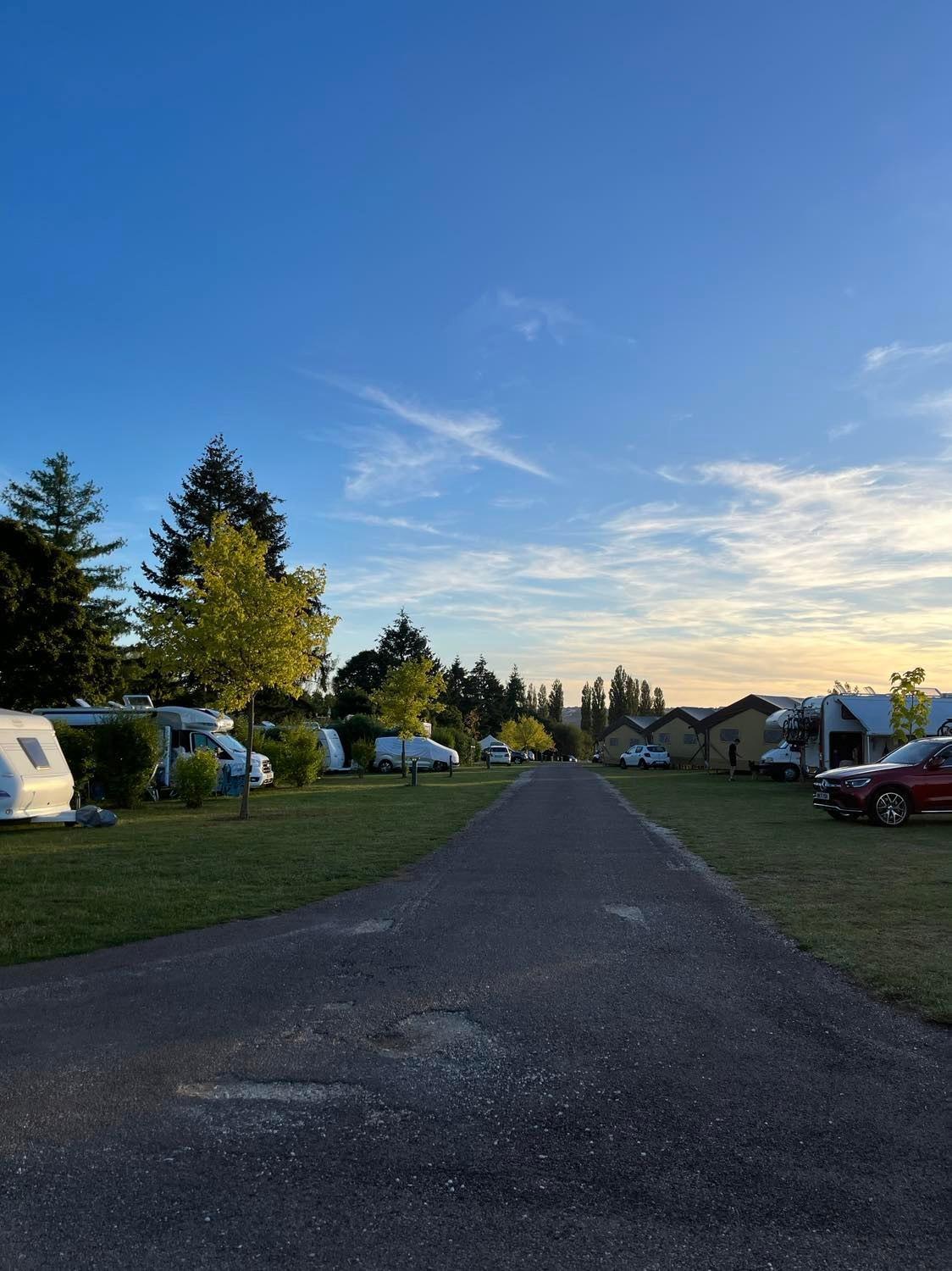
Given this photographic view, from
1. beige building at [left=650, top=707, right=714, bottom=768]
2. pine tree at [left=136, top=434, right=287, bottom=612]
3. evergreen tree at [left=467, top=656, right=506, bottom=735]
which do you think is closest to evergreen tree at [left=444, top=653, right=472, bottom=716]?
evergreen tree at [left=467, top=656, right=506, bottom=735]

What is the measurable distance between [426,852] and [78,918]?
5776mm

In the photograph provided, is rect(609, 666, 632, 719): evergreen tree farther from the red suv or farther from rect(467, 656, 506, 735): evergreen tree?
the red suv

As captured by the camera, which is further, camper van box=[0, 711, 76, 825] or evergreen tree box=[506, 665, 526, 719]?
evergreen tree box=[506, 665, 526, 719]

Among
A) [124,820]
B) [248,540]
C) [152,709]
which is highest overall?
[248,540]

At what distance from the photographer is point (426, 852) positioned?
1343cm

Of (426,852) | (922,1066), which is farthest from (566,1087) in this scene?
(426,852)

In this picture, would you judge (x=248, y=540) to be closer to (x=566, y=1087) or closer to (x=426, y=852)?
(x=426, y=852)

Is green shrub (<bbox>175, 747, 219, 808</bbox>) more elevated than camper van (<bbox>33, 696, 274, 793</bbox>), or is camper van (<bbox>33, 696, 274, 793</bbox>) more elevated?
camper van (<bbox>33, 696, 274, 793</bbox>)

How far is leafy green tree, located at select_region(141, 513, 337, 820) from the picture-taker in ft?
66.7

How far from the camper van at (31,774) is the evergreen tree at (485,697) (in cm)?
9164

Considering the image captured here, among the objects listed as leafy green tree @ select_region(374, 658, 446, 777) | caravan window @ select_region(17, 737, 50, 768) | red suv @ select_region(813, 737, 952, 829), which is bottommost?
red suv @ select_region(813, 737, 952, 829)

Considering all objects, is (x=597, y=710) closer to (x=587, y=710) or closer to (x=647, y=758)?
(x=587, y=710)

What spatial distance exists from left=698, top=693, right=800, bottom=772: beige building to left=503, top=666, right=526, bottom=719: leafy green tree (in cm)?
5024

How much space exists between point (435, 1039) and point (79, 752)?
1927 cm
